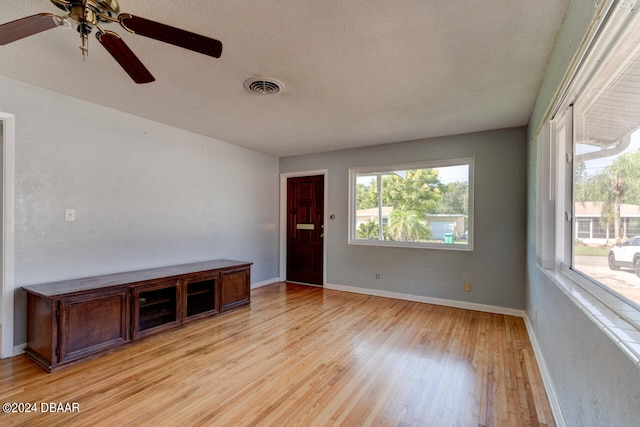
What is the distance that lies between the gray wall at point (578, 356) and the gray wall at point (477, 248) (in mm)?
1336

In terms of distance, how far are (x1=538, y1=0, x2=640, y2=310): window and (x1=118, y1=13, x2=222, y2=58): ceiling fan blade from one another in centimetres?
170

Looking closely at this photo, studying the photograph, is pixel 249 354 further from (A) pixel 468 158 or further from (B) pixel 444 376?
(A) pixel 468 158

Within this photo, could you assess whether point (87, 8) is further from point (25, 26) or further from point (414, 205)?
point (414, 205)

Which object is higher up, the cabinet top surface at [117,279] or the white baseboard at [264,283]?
the cabinet top surface at [117,279]

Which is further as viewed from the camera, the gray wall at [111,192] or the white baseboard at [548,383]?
the gray wall at [111,192]

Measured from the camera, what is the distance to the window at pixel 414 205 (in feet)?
13.2

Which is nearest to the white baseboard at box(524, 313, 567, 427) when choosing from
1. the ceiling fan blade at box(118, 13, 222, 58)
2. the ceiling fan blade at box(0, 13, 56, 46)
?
the ceiling fan blade at box(118, 13, 222, 58)

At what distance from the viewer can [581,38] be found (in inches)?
54.8

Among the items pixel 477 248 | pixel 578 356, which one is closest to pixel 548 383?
pixel 578 356

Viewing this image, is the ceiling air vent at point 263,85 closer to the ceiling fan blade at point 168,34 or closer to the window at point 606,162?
the ceiling fan blade at point 168,34

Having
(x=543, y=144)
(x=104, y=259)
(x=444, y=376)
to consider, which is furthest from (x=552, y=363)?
(x=104, y=259)

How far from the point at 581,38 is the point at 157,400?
3.16m

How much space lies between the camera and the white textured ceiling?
5.41ft

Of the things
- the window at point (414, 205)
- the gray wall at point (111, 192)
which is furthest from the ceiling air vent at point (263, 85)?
the window at point (414, 205)
